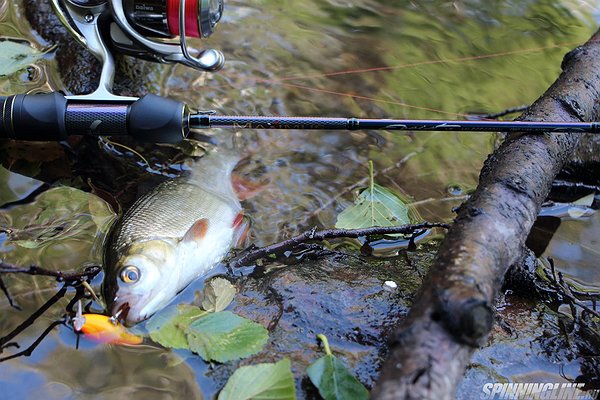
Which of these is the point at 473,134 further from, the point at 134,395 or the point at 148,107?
the point at 134,395

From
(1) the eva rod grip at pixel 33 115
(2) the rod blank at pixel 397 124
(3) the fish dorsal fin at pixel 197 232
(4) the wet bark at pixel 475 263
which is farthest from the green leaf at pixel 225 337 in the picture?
(1) the eva rod grip at pixel 33 115

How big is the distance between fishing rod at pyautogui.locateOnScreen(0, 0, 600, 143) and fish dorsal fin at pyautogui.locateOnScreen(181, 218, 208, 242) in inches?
15.6

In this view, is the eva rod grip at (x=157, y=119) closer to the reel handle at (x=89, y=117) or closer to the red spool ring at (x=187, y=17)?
the reel handle at (x=89, y=117)

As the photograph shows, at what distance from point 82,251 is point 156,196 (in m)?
0.39

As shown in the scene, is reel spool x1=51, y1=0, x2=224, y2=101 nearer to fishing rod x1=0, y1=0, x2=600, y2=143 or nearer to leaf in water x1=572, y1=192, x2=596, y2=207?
fishing rod x1=0, y1=0, x2=600, y2=143

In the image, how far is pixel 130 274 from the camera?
8.43ft

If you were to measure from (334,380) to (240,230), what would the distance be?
1.08m

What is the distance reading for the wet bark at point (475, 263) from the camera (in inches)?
69.9

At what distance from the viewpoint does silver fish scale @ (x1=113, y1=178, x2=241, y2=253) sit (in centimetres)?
281

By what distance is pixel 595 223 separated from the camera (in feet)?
11.4

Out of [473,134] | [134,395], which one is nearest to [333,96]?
[473,134]

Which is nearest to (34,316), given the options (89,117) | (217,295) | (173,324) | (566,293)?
(173,324)

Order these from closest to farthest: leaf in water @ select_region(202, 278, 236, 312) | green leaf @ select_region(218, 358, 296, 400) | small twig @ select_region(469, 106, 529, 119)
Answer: green leaf @ select_region(218, 358, 296, 400)
leaf in water @ select_region(202, 278, 236, 312)
small twig @ select_region(469, 106, 529, 119)

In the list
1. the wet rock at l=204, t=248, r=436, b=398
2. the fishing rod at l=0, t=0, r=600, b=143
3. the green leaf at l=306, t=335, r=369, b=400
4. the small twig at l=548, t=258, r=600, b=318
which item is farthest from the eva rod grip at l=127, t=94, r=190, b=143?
the small twig at l=548, t=258, r=600, b=318
